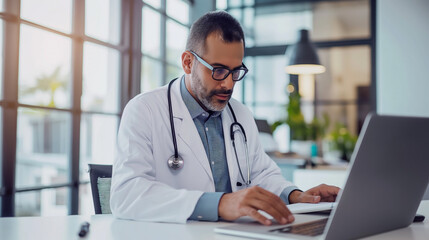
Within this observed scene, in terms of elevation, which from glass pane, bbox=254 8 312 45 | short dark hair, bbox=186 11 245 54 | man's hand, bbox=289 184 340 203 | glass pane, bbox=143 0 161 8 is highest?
glass pane, bbox=254 8 312 45

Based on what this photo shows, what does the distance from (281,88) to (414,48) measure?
193cm

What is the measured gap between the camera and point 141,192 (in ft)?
4.16

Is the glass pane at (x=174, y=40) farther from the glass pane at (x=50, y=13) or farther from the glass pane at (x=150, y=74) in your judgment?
the glass pane at (x=50, y=13)

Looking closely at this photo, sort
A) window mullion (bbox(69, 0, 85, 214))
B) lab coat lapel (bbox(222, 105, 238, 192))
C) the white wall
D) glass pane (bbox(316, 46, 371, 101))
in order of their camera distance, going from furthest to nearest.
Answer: glass pane (bbox(316, 46, 371, 101)), the white wall, window mullion (bbox(69, 0, 85, 214)), lab coat lapel (bbox(222, 105, 238, 192))

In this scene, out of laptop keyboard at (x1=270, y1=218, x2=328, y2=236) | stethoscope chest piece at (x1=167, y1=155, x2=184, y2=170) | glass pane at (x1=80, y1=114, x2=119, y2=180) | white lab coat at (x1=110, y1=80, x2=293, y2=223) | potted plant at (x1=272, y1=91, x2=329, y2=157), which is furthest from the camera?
potted plant at (x1=272, y1=91, x2=329, y2=157)

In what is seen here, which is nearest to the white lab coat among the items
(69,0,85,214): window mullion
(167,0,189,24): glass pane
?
(69,0,85,214): window mullion

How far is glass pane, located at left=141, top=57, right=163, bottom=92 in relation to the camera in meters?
4.53

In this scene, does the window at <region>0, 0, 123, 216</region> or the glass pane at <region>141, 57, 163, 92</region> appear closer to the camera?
the window at <region>0, 0, 123, 216</region>

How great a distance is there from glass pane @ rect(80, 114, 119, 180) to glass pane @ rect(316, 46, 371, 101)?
13.2 ft

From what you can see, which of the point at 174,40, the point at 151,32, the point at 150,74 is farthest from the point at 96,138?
the point at 174,40

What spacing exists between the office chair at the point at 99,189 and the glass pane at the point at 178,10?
3.66 metres

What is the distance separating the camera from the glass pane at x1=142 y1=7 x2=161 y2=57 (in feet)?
14.8

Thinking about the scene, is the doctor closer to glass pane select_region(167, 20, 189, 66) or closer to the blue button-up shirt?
the blue button-up shirt

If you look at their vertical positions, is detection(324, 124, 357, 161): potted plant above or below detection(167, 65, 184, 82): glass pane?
below
